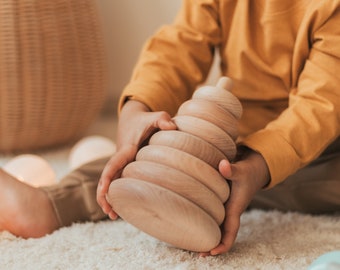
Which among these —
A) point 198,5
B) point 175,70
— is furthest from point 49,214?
point 198,5

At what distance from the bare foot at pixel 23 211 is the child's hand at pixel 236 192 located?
0.74 feet

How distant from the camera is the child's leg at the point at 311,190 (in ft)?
2.71

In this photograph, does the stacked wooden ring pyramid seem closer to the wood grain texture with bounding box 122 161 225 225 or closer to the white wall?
the wood grain texture with bounding box 122 161 225 225

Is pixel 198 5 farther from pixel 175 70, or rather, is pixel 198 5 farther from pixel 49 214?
pixel 49 214

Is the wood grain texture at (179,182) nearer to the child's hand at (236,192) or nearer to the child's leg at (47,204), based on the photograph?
the child's hand at (236,192)

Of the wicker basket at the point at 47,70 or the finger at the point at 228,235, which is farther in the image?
the wicker basket at the point at 47,70

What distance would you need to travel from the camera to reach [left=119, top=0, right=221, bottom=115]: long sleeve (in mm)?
850

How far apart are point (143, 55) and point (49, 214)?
29 cm

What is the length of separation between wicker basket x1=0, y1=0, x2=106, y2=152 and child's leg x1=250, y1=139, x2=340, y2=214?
1.99 feet

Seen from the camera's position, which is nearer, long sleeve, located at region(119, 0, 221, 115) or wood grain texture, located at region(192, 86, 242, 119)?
wood grain texture, located at region(192, 86, 242, 119)

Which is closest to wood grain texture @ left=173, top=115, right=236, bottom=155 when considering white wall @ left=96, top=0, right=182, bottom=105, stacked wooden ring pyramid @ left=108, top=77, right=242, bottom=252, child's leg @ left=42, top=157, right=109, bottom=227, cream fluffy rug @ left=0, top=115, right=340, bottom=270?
stacked wooden ring pyramid @ left=108, top=77, right=242, bottom=252

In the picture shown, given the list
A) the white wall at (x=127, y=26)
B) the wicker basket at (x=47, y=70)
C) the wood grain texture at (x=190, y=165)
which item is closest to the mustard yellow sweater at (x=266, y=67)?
the wood grain texture at (x=190, y=165)

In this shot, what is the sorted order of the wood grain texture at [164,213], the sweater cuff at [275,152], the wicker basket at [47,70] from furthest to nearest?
the wicker basket at [47,70] → the sweater cuff at [275,152] → the wood grain texture at [164,213]

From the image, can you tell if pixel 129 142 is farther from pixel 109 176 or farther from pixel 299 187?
pixel 299 187
